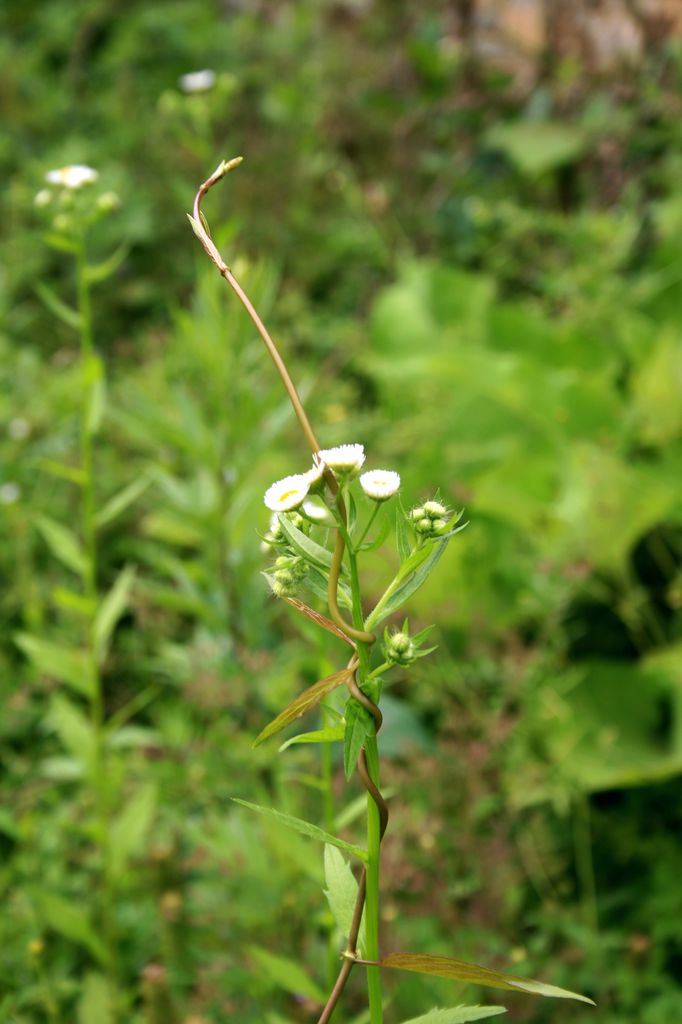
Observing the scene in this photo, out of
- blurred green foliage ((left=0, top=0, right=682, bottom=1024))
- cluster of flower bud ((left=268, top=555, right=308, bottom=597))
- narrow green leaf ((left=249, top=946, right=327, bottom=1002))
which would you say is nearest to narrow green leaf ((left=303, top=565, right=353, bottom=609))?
cluster of flower bud ((left=268, top=555, right=308, bottom=597))

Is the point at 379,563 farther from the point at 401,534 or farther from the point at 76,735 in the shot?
the point at 401,534

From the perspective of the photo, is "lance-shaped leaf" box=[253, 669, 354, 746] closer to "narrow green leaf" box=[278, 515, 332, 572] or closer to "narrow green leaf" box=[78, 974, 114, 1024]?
"narrow green leaf" box=[278, 515, 332, 572]

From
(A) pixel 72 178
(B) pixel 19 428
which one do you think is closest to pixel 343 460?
(A) pixel 72 178

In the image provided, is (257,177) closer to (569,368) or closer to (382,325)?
(382,325)

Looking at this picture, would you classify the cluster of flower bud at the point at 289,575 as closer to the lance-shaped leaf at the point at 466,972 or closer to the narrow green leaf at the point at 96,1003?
the lance-shaped leaf at the point at 466,972

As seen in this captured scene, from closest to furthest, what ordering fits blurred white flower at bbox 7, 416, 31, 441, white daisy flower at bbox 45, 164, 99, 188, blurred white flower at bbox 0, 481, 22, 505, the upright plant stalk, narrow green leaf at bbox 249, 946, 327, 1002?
the upright plant stalk → narrow green leaf at bbox 249, 946, 327, 1002 → white daisy flower at bbox 45, 164, 99, 188 → blurred white flower at bbox 0, 481, 22, 505 → blurred white flower at bbox 7, 416, 31, 441

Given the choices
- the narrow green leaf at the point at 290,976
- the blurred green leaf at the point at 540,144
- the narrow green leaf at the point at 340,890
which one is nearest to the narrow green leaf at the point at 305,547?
the narrow green leaf at the point at 340,890
